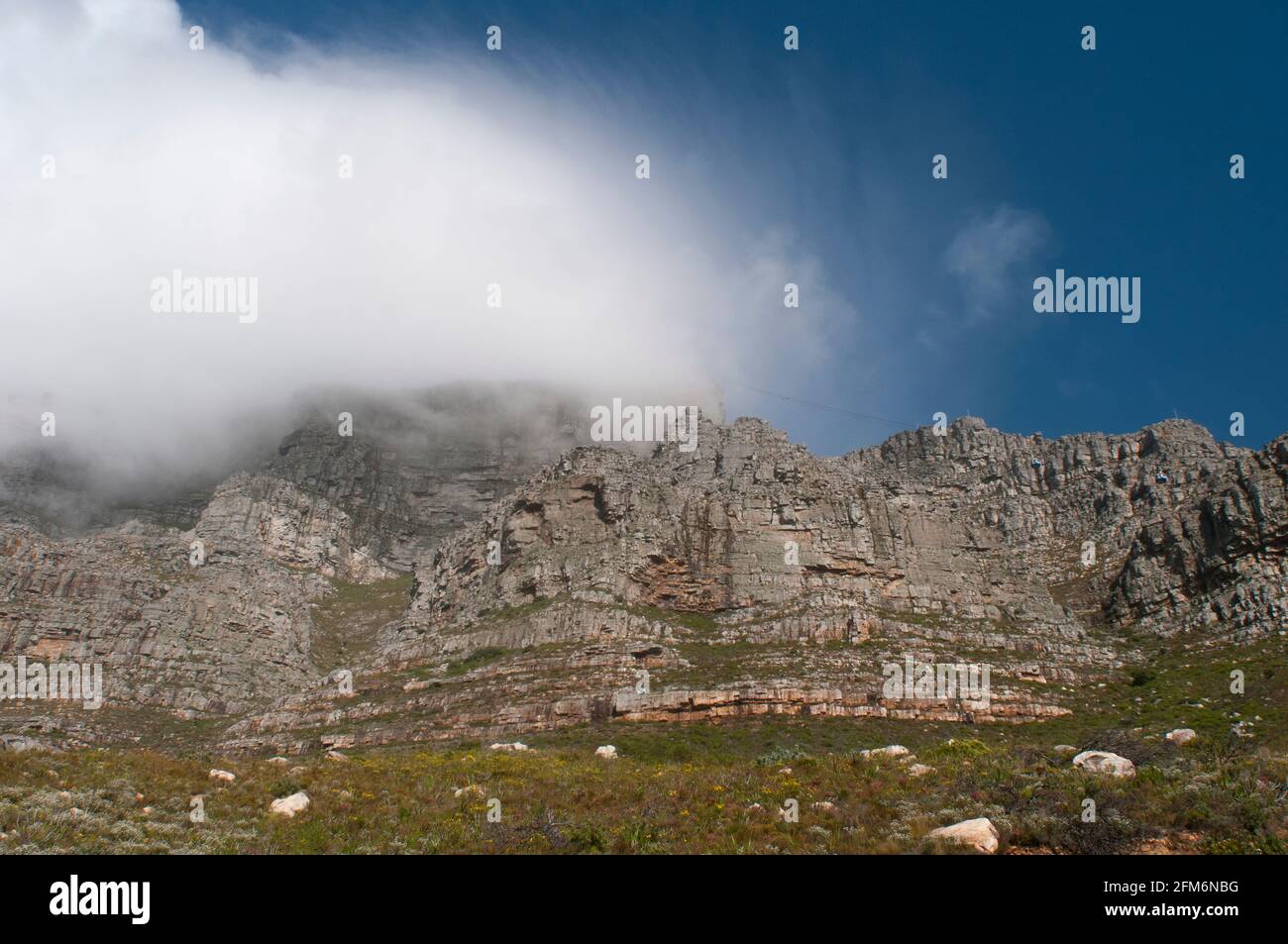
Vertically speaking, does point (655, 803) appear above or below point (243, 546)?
below

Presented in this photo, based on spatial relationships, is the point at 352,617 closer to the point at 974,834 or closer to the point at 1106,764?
the point at 1106,764

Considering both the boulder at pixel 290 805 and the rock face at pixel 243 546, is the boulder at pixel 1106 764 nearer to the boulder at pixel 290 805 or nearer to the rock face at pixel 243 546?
the boulder at pixel 290 805

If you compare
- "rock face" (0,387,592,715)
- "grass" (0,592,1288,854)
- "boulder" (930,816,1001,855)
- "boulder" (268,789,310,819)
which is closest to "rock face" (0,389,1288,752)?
"rock face" (0,387,592,715)

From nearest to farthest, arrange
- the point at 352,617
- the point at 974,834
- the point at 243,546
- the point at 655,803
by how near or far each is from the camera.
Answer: the point at 974,834, the point at 655,803, the point at 352,617, the point at 243,546

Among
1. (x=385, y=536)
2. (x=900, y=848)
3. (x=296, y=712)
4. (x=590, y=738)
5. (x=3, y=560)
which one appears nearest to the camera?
(x=900, y=848)

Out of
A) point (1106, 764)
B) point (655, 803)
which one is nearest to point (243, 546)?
point (655, 803)

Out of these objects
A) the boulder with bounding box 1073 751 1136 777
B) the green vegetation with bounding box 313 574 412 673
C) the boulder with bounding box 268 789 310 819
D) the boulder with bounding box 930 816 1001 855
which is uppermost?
Result: the boulder with bounding box 930 816 1001 855

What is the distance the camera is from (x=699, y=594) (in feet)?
286

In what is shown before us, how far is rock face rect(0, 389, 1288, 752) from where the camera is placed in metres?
62.9

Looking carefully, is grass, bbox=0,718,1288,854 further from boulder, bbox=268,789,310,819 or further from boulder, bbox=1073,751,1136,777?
boulder, bbox=1073,751,1136,777

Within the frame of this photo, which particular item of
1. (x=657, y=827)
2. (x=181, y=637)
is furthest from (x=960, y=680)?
(x=181, y=637)
